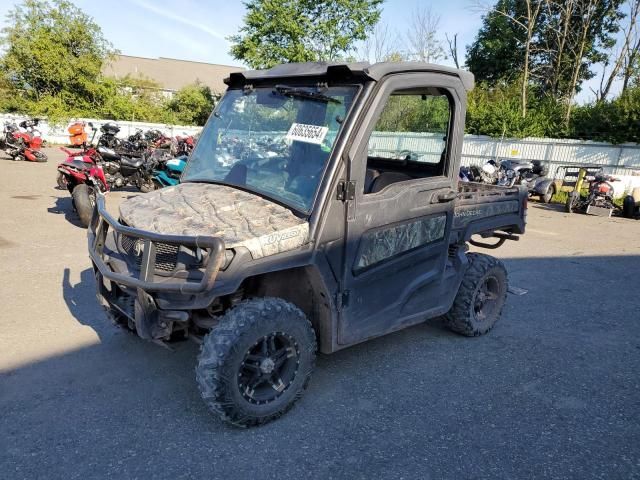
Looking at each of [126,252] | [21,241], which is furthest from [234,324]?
[21,241]

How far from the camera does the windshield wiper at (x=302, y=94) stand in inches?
122

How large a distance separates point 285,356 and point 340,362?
3.15 ft

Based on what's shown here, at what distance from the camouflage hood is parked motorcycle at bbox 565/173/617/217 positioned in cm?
1227

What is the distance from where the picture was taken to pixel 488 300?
4625 mm

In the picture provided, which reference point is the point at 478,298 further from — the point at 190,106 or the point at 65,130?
the point at 190,106

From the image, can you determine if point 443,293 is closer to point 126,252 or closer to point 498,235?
point 498,235

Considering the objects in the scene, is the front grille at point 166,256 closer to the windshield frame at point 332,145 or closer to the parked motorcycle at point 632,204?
the windshield frame at point 332,145

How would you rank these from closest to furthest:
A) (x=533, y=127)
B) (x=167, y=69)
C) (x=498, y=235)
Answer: (x=498, y=235), (x=533, y=127), (x=167, y=69)

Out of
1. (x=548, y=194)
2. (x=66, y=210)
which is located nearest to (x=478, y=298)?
(x=66, y=210)

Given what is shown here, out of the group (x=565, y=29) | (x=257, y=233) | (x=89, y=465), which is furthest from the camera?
(x=565, y=29)

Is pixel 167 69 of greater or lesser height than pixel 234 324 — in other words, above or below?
Answer: above

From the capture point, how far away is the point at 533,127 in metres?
20.0

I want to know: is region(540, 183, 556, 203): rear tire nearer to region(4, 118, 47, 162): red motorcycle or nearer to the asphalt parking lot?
the asphalt parking lot

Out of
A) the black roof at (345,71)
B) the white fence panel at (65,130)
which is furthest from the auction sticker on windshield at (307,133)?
the white fence panel at (65,130)
